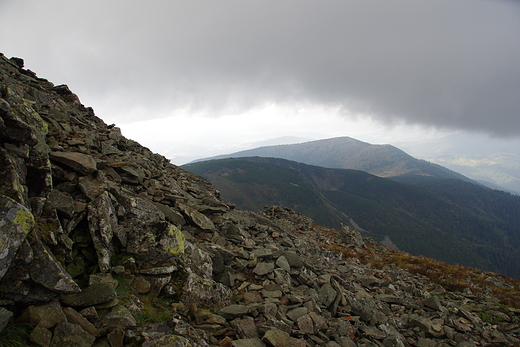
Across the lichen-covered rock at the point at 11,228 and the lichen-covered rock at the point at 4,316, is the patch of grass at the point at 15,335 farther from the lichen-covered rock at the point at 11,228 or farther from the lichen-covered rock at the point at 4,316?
the lichen-covered rock at the point at 11,228

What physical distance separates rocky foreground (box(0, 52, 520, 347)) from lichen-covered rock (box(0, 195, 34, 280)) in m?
0.03

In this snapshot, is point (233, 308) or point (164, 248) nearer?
point (233, 308)

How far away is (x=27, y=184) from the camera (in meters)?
8.79

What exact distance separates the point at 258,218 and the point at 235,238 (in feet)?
26.7

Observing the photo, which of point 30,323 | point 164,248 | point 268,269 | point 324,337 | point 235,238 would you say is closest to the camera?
point 30,323

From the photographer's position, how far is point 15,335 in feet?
17.4

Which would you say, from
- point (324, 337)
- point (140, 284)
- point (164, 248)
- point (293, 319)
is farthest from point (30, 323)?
point (324, 337)

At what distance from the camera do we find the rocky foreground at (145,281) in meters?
6.22

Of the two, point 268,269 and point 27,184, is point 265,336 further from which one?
point 27,184

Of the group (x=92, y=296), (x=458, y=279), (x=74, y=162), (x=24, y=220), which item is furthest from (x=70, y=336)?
(x=458, y=279)

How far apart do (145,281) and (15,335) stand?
403 cm

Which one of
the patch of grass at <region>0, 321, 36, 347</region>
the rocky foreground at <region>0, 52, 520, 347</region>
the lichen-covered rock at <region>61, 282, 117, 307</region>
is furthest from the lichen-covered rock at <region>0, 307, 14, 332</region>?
the lichen-covered rock at <region>61, 282, 117, 307</region>

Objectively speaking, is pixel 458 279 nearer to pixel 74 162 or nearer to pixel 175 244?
pixel 175 244

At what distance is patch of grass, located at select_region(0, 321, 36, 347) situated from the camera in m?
5.11
